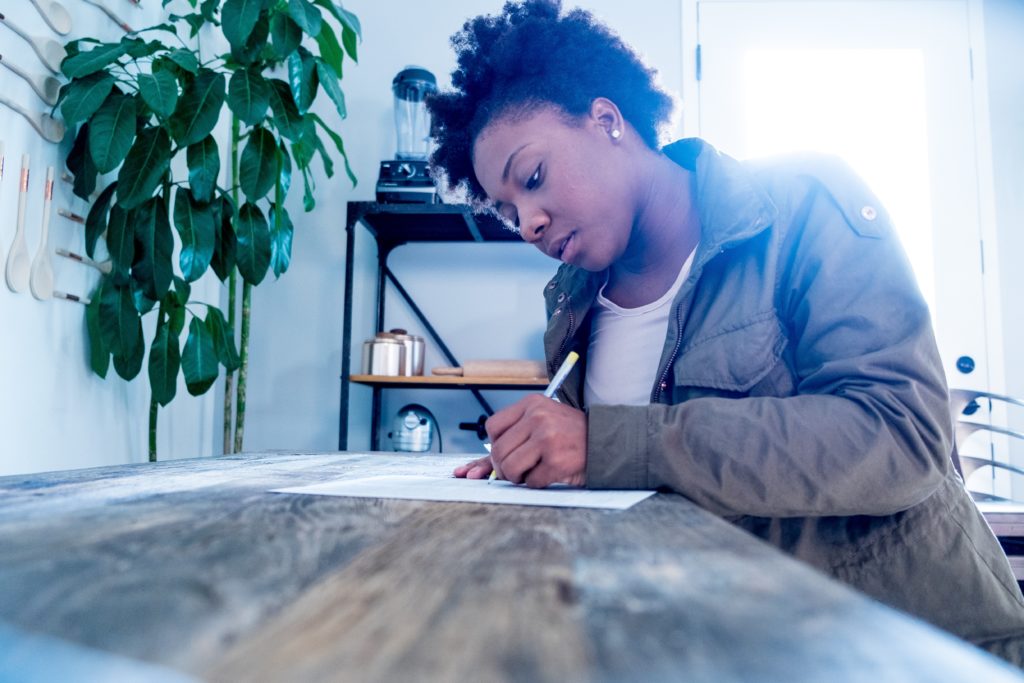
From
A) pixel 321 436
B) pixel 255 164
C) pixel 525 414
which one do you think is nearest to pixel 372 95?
pixel 255 164

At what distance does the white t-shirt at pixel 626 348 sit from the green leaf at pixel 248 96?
1315 mm

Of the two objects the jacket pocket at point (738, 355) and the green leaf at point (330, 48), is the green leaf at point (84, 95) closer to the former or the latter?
the green leaf at point (330, 48)

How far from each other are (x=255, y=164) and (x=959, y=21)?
2592 millimetres

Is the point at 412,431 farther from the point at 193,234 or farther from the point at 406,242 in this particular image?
the point at 193,234

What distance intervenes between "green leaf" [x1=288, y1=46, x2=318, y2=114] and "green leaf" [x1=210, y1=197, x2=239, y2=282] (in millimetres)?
368

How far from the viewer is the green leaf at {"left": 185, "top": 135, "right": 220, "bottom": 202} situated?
80.0 inches

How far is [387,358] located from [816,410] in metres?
1.87

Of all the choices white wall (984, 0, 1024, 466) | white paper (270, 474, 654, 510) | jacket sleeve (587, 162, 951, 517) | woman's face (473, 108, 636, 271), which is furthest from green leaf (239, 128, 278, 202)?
white wall (984, 0, 1024, 466)

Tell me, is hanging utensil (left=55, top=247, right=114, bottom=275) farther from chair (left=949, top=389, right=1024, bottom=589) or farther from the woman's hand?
A: chair (left=949, top=389, right=1024, bottom=589)

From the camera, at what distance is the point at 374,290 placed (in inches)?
111

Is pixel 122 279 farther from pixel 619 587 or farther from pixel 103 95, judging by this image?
pixel 619 587

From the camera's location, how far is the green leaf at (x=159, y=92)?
1.84 m

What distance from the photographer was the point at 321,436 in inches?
109

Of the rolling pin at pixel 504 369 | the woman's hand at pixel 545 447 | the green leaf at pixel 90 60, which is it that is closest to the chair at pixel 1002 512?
the rolling pin at pixel 504 369
